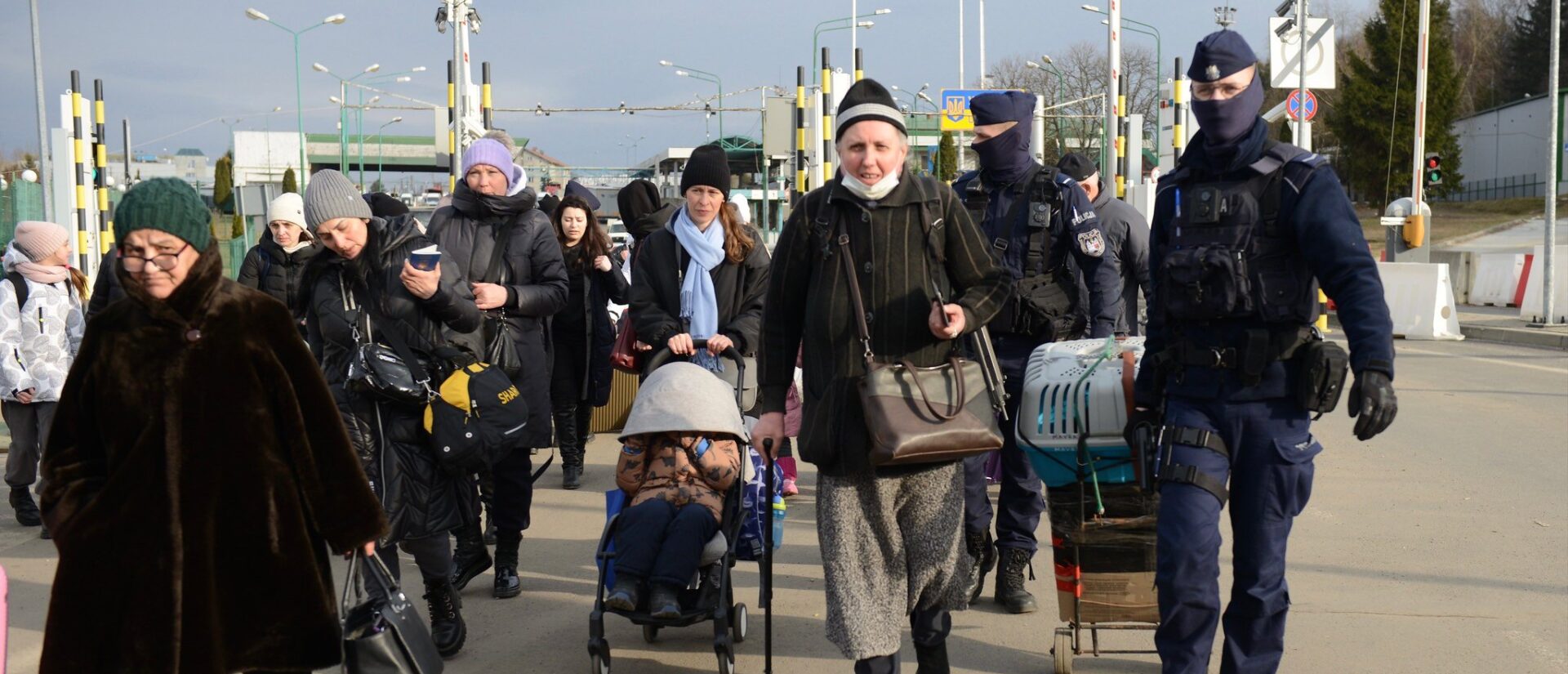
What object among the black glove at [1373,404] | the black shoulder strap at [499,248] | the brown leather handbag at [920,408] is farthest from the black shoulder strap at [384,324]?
the black glove at [1373,404]

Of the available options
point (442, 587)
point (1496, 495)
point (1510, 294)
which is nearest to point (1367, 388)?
point (442, 587)

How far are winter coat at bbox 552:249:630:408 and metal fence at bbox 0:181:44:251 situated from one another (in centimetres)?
1506

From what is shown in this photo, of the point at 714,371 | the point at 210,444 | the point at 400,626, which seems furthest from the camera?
the point at 714,371

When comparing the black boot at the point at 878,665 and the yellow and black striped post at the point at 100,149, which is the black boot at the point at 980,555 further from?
the yellow and black striped post at the point at 100,149

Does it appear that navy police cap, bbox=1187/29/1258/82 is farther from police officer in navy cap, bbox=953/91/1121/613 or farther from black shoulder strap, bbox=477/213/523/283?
black shoulder strap, bbox=477/213/523/283

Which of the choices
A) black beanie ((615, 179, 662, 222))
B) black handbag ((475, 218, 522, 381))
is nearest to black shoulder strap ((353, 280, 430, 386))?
black handbag ((475, 218, 522, 381))

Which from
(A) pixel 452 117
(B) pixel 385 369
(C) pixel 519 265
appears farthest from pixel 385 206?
(A) pixel 452 117

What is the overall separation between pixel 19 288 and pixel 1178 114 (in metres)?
14.5

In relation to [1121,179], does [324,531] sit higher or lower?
lower

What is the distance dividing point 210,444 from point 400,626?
699mm

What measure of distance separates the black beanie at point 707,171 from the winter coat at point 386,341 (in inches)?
58.2

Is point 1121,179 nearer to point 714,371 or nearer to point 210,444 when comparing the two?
point 714,371

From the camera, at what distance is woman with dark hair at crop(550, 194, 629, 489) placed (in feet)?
29.0

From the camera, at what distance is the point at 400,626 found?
152 inches
